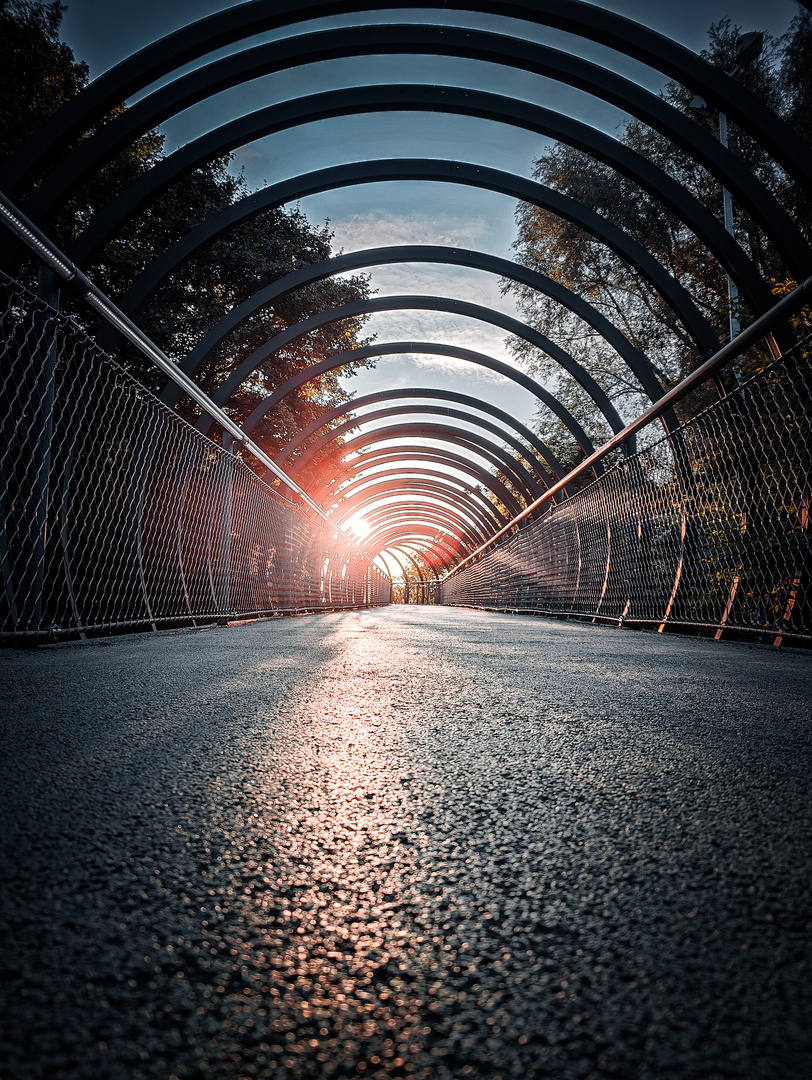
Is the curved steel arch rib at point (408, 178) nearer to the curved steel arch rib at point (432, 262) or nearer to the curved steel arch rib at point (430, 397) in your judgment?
the curved steel arch rib at point (432, 262)

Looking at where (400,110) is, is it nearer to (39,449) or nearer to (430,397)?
(39,449)

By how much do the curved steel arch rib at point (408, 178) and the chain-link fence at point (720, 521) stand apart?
7.79ft

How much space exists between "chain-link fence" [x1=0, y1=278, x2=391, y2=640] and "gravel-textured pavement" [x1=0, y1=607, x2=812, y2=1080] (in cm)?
191

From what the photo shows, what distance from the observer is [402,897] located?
0.63m

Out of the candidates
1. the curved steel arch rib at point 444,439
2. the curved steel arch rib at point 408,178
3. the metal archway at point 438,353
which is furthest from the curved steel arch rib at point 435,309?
the curved steel arch rib at point 444,439

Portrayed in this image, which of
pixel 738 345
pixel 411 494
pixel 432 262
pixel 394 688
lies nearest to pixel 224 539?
pixel 394 688

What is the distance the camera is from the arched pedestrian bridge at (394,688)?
0.45 meters

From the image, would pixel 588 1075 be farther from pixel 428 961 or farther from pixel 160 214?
pixel 160 214

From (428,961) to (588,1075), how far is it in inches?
6.8

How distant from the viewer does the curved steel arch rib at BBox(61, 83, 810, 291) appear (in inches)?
218

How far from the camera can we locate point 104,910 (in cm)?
58

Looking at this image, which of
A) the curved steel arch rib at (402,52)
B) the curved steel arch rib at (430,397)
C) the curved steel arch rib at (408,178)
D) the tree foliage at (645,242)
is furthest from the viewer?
the curved steel arch rib at (430,397)

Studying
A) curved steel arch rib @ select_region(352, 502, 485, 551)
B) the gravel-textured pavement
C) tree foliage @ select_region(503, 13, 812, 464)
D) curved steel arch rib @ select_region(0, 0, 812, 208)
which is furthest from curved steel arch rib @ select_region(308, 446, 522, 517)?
the gravel-textured pavement

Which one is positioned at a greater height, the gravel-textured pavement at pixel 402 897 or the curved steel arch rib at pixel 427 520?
the curved steel arch rib at pixel 427 520
